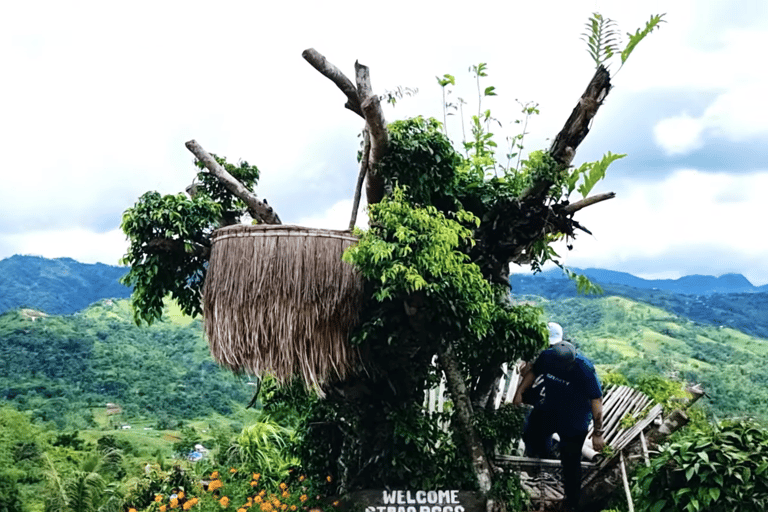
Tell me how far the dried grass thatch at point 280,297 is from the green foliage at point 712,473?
2756 millimetres

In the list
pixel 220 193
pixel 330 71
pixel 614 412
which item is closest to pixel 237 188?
pixel 220 193

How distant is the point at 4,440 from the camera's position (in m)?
10.1

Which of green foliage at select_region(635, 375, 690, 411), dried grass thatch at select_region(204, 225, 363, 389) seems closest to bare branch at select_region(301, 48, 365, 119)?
dried grass thatch at select_region(204, 225, 363, 389)

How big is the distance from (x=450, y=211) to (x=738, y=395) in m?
13.3

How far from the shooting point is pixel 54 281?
4866 centimetres

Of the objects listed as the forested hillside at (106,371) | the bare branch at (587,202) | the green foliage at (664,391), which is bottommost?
the forested hillside at (106,371)

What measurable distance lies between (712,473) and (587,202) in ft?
8.56

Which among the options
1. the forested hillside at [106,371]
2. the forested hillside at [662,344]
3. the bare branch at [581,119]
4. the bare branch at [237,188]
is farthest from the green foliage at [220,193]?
the forested hillside at [106,371]

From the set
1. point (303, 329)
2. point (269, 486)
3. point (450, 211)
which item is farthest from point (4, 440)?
point (450, 211)

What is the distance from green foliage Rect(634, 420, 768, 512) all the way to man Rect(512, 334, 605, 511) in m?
0.87

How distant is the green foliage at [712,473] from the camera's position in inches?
197

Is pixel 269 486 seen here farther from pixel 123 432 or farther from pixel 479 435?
pixel 123 432

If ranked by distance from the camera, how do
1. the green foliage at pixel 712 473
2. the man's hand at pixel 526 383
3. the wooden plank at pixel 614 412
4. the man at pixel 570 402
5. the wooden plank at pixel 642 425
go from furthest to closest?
the wooden plank at pixel 614 412 < the man's hand at pixel 526 383 < the man at pixel 570 402 < the wooden plank at pixel 642 425 < the green foliage at pixel 712 473

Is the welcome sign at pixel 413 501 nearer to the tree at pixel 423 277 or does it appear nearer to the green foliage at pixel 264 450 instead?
the tree at pixel 423 277
